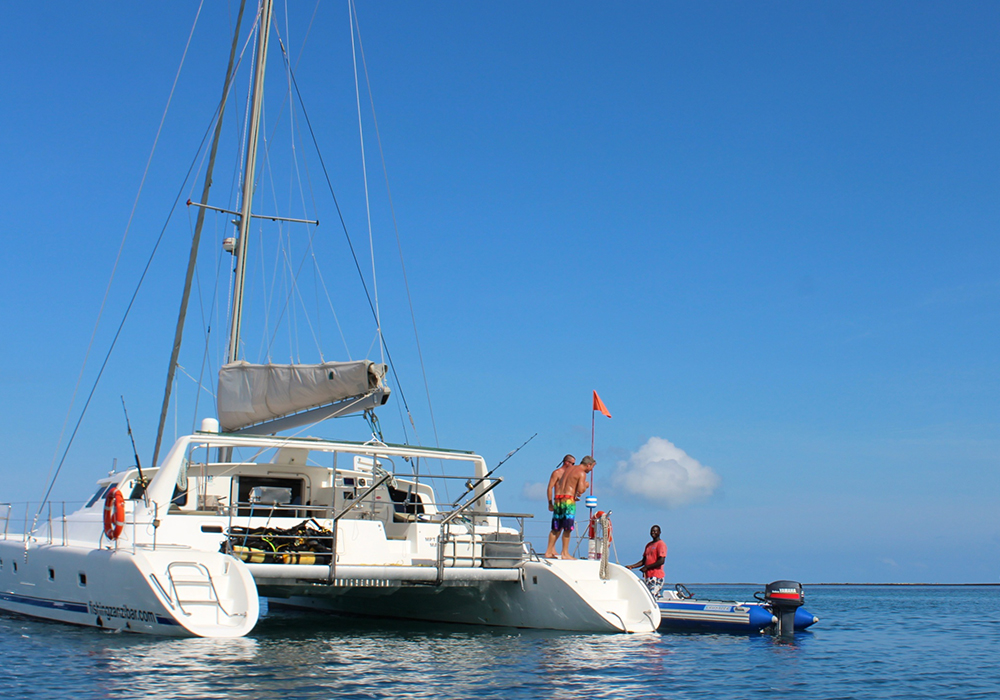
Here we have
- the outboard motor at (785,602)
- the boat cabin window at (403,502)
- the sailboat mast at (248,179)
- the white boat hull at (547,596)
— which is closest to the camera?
the white boat hull at (547,596)

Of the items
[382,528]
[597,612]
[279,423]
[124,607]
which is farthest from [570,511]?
[124,607]

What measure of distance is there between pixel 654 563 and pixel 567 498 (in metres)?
3.10

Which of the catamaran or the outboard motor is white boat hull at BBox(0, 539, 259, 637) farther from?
the outboard motor

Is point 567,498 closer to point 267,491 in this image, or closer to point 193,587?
point 267,491

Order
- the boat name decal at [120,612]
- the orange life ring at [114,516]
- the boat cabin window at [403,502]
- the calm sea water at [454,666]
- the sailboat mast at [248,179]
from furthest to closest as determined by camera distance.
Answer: the sailboat mast at [248,179]
the boat cabin window at [403,502]
the orange life ring at [114,516]
the boat name decal at [120,612]
the calm sea water at [454,666]

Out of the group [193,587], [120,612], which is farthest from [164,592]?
[120,612]

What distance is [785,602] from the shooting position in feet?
46.4

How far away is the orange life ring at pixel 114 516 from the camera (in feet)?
33.9

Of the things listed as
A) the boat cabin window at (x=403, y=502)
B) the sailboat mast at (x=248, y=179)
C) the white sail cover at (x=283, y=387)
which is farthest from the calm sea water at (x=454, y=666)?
the sailboat mast at (x=248, y=179)

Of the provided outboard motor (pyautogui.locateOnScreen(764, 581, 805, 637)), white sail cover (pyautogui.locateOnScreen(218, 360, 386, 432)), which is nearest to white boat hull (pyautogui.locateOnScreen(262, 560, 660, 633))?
white sail cover (pyautogui.locateOnScreen(218, 360, 386, 432))

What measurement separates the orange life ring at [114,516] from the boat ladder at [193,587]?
134 centimetres

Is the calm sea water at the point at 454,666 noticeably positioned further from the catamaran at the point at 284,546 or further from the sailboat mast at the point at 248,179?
the sailboat mast at the point at 248,179

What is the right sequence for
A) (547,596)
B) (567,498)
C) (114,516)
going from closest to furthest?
1. (114,516)
2. (547,596)
3. (567,498)

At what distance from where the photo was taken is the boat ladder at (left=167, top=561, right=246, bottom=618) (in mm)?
9289
